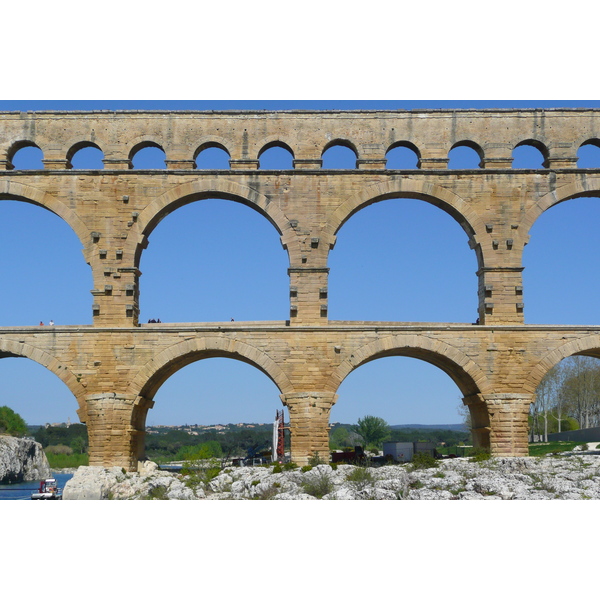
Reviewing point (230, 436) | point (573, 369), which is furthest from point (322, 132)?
point (230, 436)

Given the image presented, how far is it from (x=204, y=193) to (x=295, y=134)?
2949 millimetres

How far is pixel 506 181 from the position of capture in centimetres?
2072

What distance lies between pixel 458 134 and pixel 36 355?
1262cm

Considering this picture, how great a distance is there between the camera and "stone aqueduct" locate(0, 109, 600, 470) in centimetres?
1959

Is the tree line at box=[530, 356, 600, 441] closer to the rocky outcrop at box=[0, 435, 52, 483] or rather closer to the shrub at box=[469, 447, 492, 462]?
the shrub at box=[469, 447, 492, 462]

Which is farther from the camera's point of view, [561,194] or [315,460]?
[561,194]

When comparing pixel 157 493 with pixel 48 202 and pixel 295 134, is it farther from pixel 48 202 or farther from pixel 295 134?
pixel 295 134

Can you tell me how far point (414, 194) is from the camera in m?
20.9

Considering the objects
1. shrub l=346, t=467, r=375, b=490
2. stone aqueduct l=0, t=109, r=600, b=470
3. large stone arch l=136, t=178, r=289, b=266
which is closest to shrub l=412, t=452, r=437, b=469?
shrub l=346, t=467, r=375, b=490

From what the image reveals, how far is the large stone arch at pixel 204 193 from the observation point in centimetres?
2044

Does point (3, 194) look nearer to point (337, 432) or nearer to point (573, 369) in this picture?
point (573, 369)

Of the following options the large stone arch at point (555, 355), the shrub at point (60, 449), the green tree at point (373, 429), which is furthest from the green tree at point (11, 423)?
the large stone arch at point (555, 355)

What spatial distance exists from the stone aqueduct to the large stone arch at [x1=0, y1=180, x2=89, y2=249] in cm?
4

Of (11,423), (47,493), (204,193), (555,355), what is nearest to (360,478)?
(555,355)
